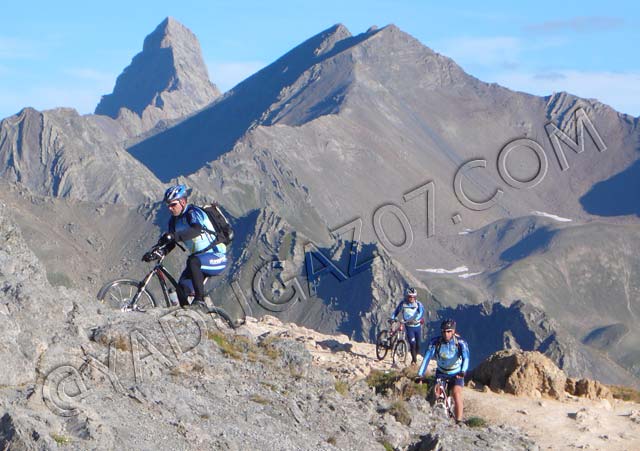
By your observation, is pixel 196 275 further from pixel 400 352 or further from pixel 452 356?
pixel 400 352

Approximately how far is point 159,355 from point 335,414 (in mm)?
3061

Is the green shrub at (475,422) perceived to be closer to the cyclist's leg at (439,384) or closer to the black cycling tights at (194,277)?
the cyclist's leg at (439,384)

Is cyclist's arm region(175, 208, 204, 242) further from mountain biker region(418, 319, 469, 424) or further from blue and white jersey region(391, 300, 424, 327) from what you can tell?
blue and white jersey region(391, 300, 424, 327)

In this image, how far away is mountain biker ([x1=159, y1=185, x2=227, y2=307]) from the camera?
1733cm

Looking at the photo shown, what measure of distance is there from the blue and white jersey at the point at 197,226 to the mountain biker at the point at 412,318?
10.9 metres

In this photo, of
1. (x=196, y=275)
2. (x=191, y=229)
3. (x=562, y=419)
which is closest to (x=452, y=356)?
(x=562, y=419)

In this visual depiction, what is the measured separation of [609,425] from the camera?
76.5 feet

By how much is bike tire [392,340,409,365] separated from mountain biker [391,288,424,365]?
51cm

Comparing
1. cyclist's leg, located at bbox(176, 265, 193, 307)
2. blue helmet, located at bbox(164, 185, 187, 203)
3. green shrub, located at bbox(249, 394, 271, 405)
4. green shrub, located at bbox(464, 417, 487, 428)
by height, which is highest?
blue helmet, located at bbox(164, 185, 187, 203)

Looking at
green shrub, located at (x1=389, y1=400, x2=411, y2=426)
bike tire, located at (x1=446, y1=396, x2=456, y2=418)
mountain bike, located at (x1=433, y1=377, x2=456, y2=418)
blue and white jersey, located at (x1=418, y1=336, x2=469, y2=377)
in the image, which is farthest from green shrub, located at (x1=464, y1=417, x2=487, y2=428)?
green shrub, located at (x1=389, y1=400, x2=411, y2=426)

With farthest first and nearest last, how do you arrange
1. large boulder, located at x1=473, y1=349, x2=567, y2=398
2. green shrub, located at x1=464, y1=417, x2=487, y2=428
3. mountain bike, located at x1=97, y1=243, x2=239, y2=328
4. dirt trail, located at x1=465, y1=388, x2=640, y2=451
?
large boulder, located at x1=473, y1=349, x2=567, y2=398 < dirt trail, located at x1=465, y1=388, x2=640, y2=451 < green shrub, located at x1=464, y1=417, x2=487, y2=428 < mountain bike, located at x1=97, y1=243, x2=239, y2=328

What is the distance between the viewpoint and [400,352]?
29.1m

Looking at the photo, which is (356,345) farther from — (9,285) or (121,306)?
(9,285)

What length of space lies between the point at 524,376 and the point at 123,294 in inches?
413
